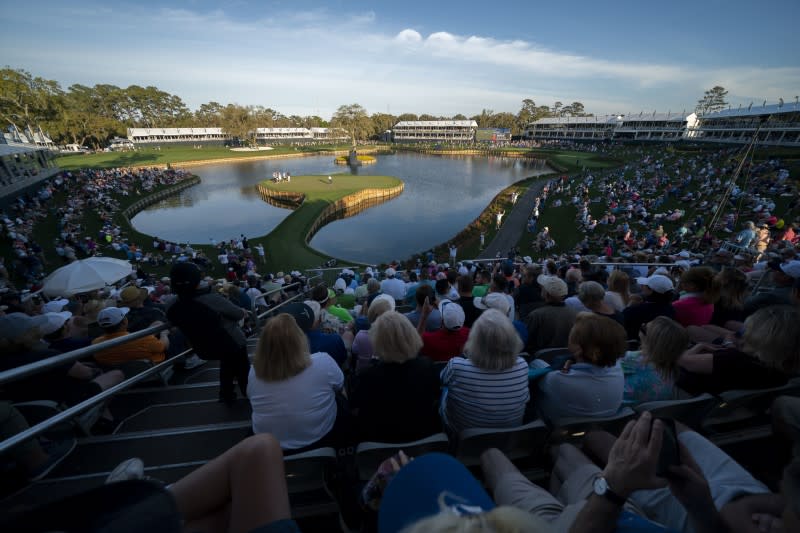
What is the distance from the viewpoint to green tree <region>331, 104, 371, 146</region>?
10081cm

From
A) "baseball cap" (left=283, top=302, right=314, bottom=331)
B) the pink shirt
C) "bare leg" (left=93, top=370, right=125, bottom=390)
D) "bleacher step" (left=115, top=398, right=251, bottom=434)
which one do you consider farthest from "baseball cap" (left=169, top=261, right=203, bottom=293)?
the pink shirt

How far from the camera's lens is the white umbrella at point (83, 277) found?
705 centimetres

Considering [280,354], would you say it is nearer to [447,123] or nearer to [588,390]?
→ [588,390]

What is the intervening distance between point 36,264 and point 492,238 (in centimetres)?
2502

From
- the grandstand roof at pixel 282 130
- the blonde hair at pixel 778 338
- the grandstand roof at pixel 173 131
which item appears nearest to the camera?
the blonde hair at pixel 778 338

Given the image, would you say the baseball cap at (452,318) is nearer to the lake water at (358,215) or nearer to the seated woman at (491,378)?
the seated woman at (491,378)

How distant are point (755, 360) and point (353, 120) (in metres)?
111

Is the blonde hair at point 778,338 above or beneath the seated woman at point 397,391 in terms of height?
above

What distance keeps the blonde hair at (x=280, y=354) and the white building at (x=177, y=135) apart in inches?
4081

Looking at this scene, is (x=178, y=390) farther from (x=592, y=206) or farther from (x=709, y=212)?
(x=592, y=206)

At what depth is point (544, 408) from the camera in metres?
2.75

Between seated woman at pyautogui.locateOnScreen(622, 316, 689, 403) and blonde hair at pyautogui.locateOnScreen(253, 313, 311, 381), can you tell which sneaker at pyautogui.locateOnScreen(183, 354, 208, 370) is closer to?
blonde hair at pyautogui.locateOnScreen(253, 313, 311, 381)

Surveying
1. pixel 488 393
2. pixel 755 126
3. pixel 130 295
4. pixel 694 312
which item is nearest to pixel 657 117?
pixel 755 126

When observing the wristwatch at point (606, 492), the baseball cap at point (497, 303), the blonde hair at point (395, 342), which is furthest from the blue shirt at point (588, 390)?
the baseball cap at point (497, 303)
